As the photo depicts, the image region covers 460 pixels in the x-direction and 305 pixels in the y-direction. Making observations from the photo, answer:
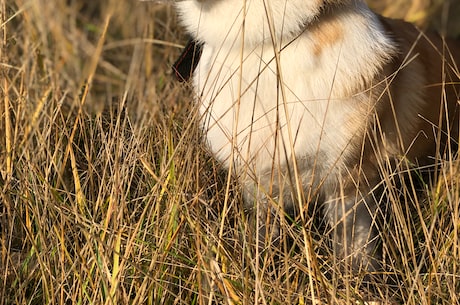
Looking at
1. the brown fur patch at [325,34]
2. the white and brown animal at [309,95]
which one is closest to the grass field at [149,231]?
the white and brown animal at [309,95]

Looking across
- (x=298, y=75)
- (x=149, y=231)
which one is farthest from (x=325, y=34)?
(x=149, y=231)

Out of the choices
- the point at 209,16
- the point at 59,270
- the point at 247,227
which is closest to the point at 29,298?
the point at 59,270

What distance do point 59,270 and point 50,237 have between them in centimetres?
11

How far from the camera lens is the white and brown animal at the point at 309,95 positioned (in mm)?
2398

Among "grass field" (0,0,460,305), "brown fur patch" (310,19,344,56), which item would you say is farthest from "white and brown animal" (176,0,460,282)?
"grass field" (0,0,460,305)

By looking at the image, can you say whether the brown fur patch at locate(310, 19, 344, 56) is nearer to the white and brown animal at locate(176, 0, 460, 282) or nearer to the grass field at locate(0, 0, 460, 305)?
the white and brown animal at locate(176, 0, 460, 282)

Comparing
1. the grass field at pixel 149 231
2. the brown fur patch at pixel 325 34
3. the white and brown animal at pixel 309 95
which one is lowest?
the grass field at pixel 149 231

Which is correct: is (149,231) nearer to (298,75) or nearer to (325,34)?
(298,75)

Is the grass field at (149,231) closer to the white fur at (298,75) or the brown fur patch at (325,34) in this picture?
the white fur at (298,75)

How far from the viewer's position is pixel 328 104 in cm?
237

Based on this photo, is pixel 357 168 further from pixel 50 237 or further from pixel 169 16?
pixel 169 16

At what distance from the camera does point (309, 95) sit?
244 cm

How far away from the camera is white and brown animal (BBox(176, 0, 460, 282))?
2398 mm

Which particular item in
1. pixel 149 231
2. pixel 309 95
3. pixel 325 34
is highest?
pixel 325 34
